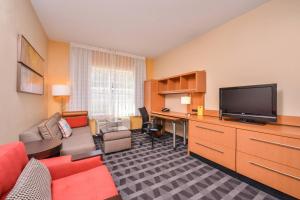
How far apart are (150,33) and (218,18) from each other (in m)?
1.46

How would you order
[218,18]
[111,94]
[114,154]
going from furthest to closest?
[111,94], [114,154], [218,18]

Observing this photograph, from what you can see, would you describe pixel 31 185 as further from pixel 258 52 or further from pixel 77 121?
pixel 258 52

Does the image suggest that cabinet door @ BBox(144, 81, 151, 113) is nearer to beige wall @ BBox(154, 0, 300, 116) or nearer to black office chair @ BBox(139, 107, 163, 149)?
black office chair @ BBox(139, 107, 163, 149)

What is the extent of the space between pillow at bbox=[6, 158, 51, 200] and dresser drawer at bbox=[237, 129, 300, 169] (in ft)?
7.60

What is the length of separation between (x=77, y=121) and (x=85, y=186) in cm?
279

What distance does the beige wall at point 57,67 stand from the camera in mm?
3756

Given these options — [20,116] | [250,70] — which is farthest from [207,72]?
[20,116]

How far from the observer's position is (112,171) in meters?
2.32

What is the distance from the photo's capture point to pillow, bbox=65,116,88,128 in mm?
3621

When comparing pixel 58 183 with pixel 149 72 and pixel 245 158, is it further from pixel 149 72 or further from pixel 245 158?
pixel 149 72

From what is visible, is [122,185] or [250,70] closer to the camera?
[122,185]

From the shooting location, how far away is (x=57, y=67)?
384cm

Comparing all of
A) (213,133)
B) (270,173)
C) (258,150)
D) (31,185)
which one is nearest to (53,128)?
(31,185)

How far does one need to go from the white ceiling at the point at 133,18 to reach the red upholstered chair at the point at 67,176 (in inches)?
93.1
